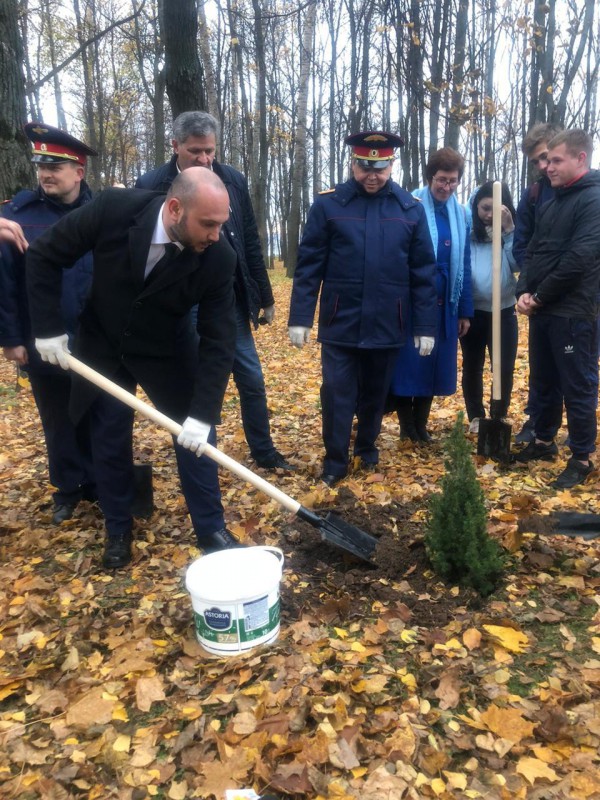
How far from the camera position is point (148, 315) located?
3.14 meters

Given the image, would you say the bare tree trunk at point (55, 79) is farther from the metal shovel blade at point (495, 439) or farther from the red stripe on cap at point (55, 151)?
the metal shovel blade at point (495, 439)

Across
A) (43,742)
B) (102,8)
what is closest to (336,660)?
(43,742)

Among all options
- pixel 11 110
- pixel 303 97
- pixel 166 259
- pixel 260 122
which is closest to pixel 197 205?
pixel 166 259

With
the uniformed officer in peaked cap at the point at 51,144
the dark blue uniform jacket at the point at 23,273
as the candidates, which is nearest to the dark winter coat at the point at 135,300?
the dark blue uniform jacket at the point at 23,273

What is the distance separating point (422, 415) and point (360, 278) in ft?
4.88

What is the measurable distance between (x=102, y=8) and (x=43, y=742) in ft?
87.0

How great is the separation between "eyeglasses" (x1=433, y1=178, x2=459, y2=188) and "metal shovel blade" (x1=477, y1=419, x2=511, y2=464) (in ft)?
5.84

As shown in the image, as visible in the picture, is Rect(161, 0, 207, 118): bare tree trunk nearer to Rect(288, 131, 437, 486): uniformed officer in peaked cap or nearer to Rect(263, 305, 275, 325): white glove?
Rect(263, 305, 275, 325): white glove

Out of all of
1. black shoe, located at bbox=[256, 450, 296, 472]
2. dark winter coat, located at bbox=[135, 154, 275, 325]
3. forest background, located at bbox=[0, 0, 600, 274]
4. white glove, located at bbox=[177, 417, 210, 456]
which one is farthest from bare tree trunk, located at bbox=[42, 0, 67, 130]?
white glove, located at bbox=[177, 417, 210, 456]

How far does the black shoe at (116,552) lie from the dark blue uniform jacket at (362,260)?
1.86 meters

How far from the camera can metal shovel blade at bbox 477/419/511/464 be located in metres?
4.64

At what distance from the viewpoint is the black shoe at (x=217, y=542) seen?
11.4 ft

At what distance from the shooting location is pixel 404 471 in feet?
15.4

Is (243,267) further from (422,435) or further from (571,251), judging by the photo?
(571,251)
